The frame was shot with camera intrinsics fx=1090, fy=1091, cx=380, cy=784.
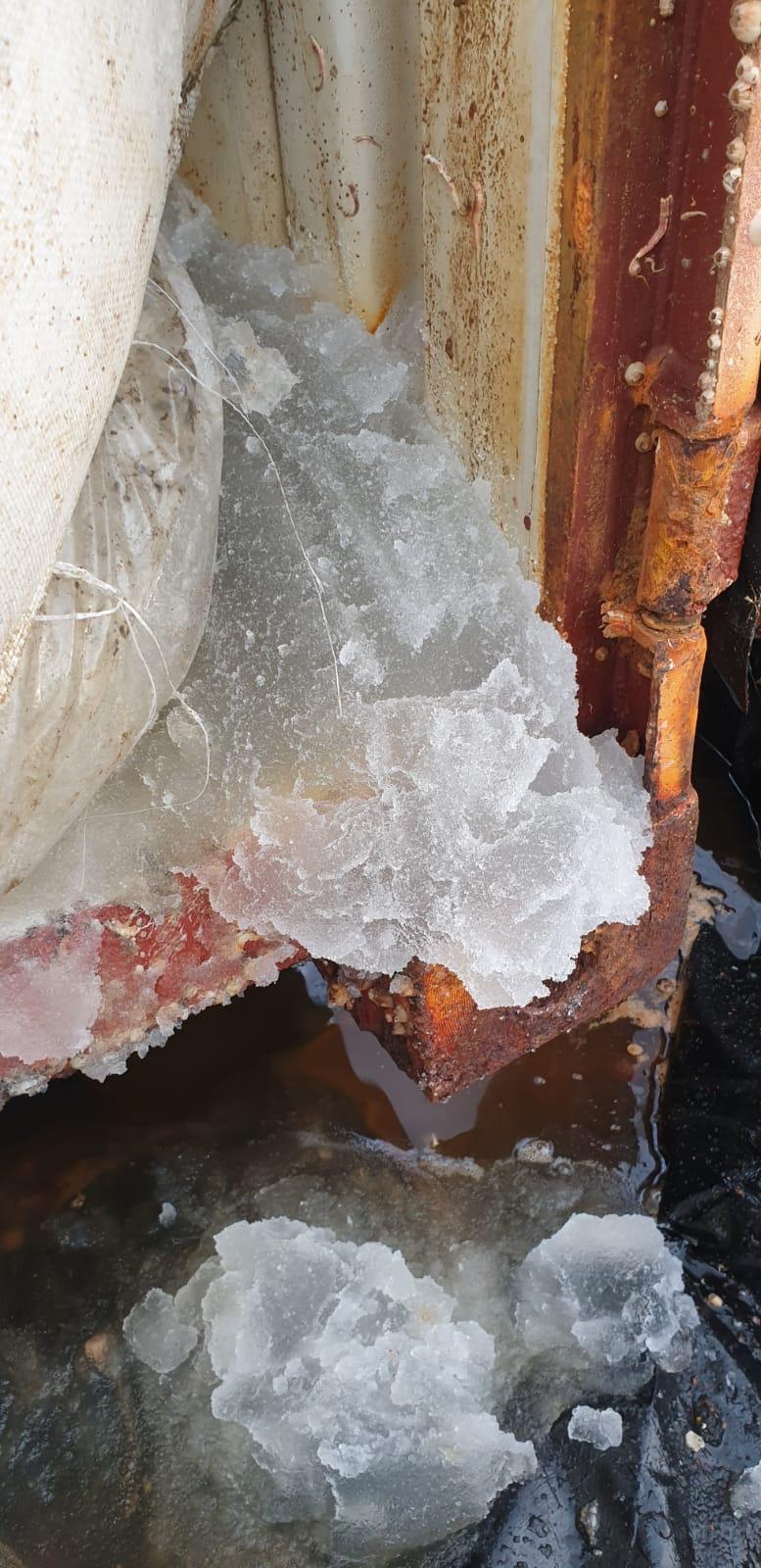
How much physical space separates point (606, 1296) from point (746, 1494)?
0.28 meters

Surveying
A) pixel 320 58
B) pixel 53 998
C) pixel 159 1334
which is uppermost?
pixel 320 58

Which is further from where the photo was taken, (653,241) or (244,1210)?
(244,1210)

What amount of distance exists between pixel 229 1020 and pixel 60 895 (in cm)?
76

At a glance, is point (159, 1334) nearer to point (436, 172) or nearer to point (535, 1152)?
point (535, 1152)

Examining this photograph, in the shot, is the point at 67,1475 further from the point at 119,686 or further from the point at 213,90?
the point at 213,90

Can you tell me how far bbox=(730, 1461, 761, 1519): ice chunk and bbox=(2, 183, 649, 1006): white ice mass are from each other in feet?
2.39

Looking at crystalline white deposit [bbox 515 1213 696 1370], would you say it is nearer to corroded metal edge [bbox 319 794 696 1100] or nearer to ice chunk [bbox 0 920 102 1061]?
corroded metal edge [bbox 319 794 696 1100]

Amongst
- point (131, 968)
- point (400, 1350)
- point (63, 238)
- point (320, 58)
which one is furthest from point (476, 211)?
point (400, 1350)

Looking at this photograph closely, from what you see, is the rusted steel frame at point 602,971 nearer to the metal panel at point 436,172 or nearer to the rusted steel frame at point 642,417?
the rusted steel frame at point 642,417

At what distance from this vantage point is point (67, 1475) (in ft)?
4.83

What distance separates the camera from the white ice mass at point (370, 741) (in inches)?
47.9

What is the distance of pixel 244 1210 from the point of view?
1690 mm

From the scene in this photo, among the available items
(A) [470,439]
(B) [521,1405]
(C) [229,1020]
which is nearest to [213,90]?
(A) [470,439]

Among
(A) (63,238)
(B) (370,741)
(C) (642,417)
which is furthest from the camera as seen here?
(B) (370,741)
